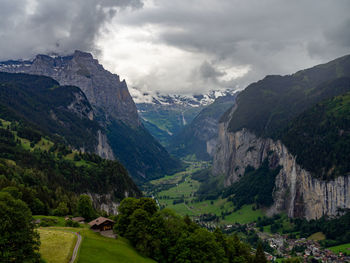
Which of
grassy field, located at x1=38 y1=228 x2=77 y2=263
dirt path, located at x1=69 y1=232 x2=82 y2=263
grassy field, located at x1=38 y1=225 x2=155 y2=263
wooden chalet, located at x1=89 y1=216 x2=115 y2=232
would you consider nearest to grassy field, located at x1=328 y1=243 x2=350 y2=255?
grassy field, located at x1=38 y1=225 x2=155 y2=263

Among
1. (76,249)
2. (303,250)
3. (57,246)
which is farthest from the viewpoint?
(303,250)

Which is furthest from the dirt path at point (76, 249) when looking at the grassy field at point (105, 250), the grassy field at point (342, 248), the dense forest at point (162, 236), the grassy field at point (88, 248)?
the grassy field at point (342, 248)

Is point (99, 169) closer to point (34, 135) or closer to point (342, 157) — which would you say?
point (34, 135)

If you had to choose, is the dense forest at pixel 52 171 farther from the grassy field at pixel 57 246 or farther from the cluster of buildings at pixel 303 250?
the cluster of buildings at pixel 303 250

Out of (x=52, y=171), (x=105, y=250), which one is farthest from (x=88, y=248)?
(x=52, y=171)

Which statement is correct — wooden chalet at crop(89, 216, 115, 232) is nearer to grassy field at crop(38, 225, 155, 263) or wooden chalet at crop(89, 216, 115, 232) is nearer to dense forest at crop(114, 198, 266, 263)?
dense forest at crop(114, 198, 266, 263)

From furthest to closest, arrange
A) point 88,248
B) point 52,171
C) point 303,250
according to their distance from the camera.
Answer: point 303,250, point 52,171, point 88,248

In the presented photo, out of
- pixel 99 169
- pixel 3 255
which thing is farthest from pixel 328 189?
pixel 3 255

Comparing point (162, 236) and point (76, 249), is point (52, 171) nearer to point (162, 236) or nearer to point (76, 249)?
point (162, 236)
